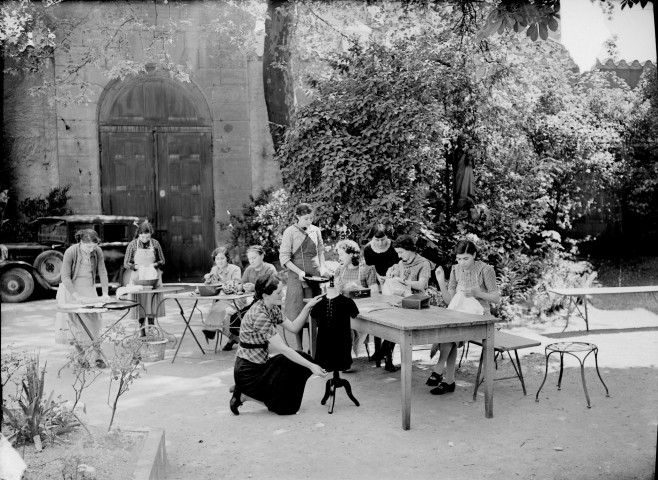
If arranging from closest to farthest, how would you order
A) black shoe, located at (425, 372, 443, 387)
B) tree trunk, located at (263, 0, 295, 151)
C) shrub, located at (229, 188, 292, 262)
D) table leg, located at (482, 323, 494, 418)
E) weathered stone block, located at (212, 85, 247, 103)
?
table leg, located at (482, 323, 494, 418) → black shoe, located at (425, 372, 443, 387) → tree trunk, located at (263, 0, 295, 151) → shrub, located at (229, 188, 292, 262) → weathered stone block, located at (212, 85, 247, 103)

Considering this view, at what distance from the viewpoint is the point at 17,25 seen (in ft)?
44.3

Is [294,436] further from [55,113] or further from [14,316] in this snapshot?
[55,113]

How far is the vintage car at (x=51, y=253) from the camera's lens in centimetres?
1331

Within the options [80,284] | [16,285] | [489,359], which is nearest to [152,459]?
[489,359]

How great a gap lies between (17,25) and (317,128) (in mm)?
6793

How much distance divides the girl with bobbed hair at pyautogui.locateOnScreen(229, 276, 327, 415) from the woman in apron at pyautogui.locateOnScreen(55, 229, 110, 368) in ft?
8.05

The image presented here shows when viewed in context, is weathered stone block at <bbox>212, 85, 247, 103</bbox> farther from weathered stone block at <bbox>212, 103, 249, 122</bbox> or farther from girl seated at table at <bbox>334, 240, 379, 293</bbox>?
girl seated at table at <bbox>334, 240, 379, 293</bbox>

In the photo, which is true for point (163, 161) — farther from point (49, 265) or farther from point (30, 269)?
point (30, 269)

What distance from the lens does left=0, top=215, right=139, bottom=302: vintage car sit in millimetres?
13312

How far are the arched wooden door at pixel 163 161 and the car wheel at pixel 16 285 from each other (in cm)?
289

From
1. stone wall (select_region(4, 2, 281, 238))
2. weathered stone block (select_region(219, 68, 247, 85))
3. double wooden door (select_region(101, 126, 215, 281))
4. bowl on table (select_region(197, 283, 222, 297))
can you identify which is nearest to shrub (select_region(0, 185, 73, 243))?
stone wall (select_region(4, 2, 281, 238))

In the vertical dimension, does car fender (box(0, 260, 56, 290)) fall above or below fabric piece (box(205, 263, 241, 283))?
below

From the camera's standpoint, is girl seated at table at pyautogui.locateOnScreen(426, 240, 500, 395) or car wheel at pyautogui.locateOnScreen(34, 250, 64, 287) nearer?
girl seated at table at pyautogui.locateOnScreen(426, 240, 500, 395)

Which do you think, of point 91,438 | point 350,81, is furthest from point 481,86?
point 91,438
